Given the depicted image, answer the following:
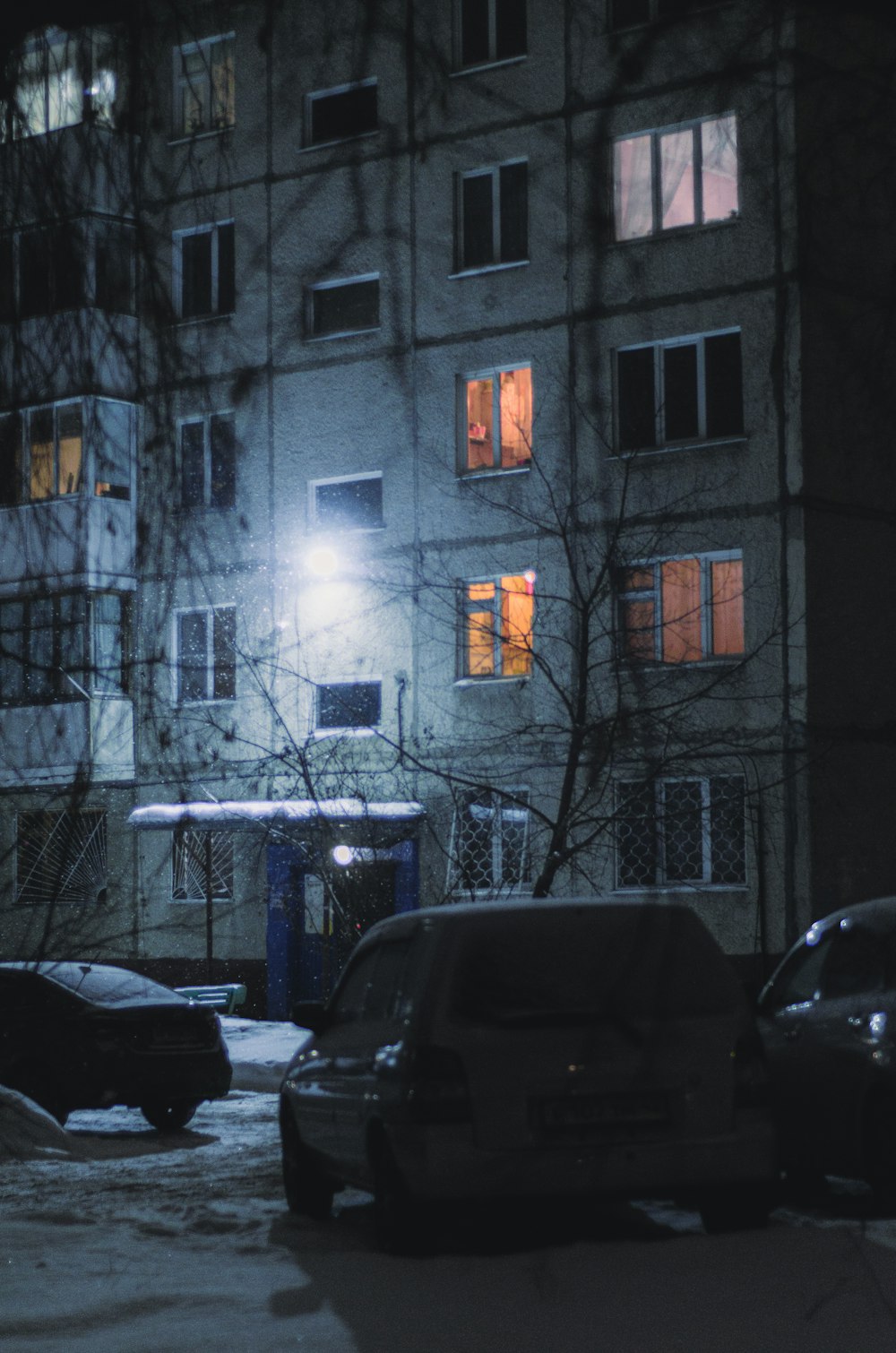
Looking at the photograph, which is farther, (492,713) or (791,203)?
(492,713)

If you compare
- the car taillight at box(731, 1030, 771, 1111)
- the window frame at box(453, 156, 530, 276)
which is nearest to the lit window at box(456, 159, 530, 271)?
the window frame at box(453, 156, 530, 276)

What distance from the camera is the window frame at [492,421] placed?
29.1m

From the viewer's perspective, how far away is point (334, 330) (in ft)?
103

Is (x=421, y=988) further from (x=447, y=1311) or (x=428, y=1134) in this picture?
(x=447, y=1311)

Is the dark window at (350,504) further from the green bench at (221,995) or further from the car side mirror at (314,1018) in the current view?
the car side mirror at (314,1018)

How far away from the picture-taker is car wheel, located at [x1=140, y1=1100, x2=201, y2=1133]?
16.9 m

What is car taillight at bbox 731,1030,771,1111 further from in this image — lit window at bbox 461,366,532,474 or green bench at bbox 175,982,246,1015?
green bench at bbox 175,982,246,1015

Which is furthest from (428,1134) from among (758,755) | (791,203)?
(791,203)

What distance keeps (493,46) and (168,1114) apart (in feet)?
58.8

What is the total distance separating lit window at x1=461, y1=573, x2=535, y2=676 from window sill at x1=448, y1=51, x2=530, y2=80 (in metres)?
6.80

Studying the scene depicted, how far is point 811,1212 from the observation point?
10.1 meters

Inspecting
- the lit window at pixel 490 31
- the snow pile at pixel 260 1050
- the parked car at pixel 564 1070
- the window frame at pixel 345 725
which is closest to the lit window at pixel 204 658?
the window frame at pixel 345 725

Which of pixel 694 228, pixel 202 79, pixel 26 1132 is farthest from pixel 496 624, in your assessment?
pixel 202 79

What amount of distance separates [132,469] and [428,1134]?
9.93 feet
